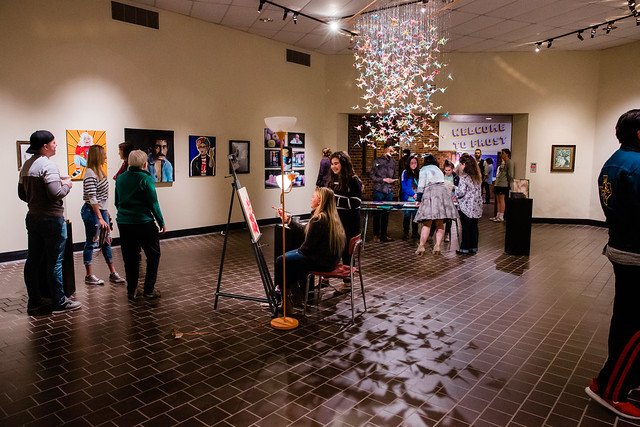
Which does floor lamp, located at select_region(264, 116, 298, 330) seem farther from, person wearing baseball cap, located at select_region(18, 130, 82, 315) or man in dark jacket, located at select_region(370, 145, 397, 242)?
man in dark jacket, located at select_region(370, 145, 397, 242)

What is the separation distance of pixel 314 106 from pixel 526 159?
557cm

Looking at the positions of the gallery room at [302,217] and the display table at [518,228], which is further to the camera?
the display table at [518,228]

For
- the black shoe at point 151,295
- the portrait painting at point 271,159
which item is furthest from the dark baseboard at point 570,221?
the black shoe at point 151,295

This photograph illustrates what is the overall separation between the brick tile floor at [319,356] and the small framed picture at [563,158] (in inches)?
254

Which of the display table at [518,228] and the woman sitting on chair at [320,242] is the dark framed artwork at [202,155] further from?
the display table at [518,228]

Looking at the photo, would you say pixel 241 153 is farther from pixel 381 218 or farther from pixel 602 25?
pixel 602 25

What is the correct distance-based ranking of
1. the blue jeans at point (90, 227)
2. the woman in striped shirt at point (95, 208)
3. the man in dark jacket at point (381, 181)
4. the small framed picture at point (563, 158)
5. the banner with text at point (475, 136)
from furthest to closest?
the banner with text at point (475, 136)
the small framed picture at point (563, 158)
the man in dark jacket at point (381, 181)
the blue jeans at point (90, 227)
the woman in striped shirt at point (95, 208)

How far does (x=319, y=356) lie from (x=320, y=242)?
1.07 metres

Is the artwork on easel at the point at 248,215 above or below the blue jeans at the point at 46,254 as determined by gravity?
above

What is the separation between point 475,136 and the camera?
602 inches

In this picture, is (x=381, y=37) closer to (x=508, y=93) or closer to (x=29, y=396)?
(x=508, y=93)

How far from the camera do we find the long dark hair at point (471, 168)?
771 cm

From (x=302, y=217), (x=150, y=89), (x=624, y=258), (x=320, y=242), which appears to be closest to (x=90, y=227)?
(x=320, y=242)

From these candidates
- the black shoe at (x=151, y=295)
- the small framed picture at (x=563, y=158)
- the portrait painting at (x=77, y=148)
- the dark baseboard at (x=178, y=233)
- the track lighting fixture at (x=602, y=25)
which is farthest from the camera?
the small framed picture at (x=563, y=158)
